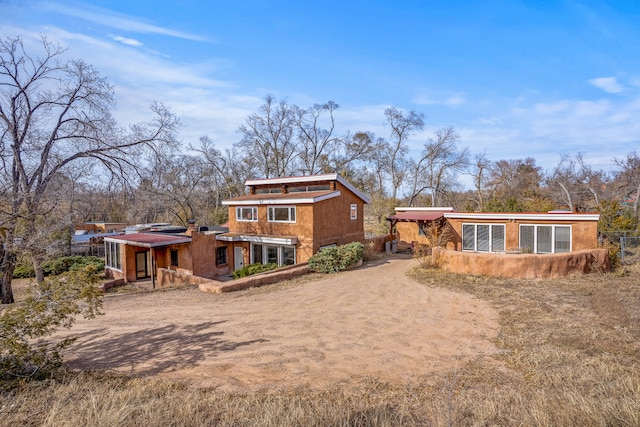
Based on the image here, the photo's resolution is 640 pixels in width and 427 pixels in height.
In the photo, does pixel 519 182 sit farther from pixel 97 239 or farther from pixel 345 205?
pixel 97 239

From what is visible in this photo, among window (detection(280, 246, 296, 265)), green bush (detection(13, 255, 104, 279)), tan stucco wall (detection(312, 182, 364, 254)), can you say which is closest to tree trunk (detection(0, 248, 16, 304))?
green bush (detection(13, 255, 104, 279))

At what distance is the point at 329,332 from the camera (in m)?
8.39

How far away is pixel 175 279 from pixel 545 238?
59.3ft

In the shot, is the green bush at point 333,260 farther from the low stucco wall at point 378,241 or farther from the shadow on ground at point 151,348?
the shadow on ground at point 151,348

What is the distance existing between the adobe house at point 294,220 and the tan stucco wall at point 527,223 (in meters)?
5.89

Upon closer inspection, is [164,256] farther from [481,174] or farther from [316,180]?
[481,174]

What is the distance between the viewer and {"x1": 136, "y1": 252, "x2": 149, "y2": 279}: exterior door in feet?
66.4

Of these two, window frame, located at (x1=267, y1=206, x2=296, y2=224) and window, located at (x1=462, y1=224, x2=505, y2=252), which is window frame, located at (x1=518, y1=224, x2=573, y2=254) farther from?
window frame, located at (x1=267, y1=206, x2=296, y2=224)

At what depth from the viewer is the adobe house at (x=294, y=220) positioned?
19.5 metres

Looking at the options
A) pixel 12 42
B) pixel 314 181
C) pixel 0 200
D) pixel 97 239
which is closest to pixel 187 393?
A: pixel 0 200

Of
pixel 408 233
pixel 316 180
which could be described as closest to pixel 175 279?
pixel 316 180

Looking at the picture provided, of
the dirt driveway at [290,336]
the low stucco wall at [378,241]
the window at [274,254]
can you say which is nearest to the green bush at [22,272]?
the window at [274,254]

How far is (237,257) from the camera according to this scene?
22203 mm

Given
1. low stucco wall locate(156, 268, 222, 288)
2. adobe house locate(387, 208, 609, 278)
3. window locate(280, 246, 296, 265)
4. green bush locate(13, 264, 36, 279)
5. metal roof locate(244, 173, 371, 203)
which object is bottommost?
green bush locate(13, 264, 36, 279)
